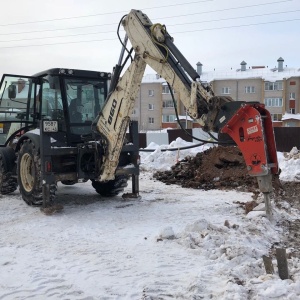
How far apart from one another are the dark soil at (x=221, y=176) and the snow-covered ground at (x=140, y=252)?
1.80 m

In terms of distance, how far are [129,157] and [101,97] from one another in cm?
141

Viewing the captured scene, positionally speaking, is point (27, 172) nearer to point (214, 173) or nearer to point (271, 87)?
point (214, 173)

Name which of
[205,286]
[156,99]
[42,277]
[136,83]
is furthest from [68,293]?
[156,99]

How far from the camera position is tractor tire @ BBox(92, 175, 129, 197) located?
9.30m

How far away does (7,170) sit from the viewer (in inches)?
362

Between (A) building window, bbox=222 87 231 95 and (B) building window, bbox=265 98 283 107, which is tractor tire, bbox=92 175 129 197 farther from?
(B) building window, bbox=265 98 283 107

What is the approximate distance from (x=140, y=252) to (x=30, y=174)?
4.05 meters

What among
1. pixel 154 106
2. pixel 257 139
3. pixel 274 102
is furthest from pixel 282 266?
pixel 154 106

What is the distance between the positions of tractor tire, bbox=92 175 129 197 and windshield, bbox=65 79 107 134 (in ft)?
4.76

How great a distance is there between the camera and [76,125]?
8.37 metres

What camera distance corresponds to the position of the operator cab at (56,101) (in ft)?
27.1

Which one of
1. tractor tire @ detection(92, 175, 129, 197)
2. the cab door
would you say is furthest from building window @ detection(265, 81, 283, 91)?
the cab door

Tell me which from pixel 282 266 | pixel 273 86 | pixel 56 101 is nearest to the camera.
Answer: pixel 282 266

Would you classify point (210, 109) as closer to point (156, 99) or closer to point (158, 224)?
point (158, 224)
